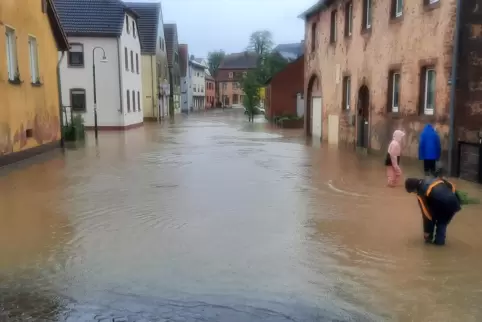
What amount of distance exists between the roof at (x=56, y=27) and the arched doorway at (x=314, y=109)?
12100 mm

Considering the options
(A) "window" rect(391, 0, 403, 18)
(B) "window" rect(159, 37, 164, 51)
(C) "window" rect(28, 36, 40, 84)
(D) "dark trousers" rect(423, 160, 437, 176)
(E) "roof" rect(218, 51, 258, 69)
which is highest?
(E) "roof" rect(218, 51, 258, 69)

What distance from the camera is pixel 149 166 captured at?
50.3ft

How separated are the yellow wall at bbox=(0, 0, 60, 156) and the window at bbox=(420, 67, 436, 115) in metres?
11.9

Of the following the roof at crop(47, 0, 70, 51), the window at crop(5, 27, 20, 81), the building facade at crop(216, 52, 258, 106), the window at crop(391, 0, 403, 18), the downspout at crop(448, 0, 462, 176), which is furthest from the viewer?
the building facade at crop(216, 52, 258, 106)

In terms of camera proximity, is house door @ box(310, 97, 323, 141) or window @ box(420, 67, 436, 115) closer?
window @ box(420, 67, 436, 115)

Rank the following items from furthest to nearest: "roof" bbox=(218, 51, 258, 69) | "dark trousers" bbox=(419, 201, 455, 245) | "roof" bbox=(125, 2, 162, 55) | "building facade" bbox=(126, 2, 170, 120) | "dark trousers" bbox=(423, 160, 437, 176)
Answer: "roof" bbox=(218, 51, 258, 69) → "building facade" bbox=(126, 2, 170, 120) → "roof" bbox=(125, 2, 162, 55) → "dark trousers" bbox=(423, 160, 437, 176) → "dark trousers" bbox=(419, 201, 455, 245)

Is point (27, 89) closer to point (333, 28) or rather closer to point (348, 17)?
point (348, 17)

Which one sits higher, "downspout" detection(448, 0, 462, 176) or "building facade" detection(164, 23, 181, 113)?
"building facade" detection(164, 23, 181, 113)

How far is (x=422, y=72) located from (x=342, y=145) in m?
A: 7.16

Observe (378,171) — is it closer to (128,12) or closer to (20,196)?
(20,196)

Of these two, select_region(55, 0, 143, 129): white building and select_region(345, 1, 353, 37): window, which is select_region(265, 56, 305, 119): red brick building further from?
select_region(345, 1, 353, 37): window

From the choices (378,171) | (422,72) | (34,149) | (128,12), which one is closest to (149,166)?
(34,149)

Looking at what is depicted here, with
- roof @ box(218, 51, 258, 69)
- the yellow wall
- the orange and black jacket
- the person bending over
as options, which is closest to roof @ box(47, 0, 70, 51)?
the yellow wall

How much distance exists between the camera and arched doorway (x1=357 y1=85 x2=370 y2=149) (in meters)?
19.1
